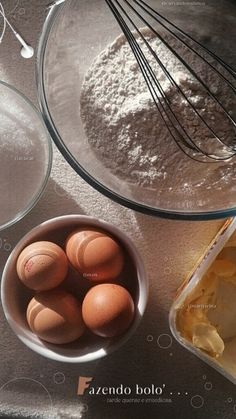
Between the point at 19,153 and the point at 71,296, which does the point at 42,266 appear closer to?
the point at 71,296

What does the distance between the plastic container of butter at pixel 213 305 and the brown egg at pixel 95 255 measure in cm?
11

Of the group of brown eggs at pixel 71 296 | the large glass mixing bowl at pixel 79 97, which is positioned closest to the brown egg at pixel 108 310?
the group of brown eggs at pixel 71 296

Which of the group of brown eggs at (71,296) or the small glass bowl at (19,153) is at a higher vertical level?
the small glass bowl at (19,153)

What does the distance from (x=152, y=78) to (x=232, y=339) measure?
1.32ft

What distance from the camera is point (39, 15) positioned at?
2.86 feet

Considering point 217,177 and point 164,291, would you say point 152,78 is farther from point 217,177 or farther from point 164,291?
point 164,291

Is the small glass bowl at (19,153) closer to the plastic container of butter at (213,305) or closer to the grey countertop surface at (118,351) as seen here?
the grey countertop surface at (118,351)

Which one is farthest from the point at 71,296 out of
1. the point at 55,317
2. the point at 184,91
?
the point at 184,91

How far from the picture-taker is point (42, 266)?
75 cm

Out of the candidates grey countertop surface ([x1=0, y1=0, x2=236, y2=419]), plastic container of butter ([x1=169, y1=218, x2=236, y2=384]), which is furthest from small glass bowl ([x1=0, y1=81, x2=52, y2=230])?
plastic container of butter ([x1=169, y1=218, x2=236, y2=384])

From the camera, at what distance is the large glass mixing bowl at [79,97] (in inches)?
29.3

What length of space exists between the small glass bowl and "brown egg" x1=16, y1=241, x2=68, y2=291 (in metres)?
0.08

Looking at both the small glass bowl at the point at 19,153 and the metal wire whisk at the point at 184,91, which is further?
the small glass bowl at the point at 19,153

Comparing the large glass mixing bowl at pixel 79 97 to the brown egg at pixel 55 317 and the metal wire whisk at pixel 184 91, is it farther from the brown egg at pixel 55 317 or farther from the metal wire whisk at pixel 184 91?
the brown egg at pixel 55 317
